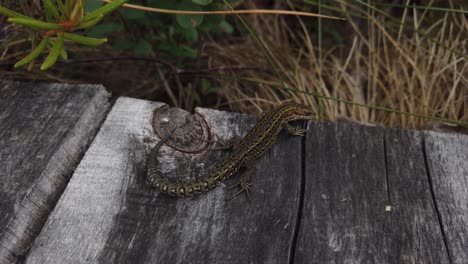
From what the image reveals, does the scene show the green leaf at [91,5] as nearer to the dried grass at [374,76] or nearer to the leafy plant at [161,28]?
the leafy plant at [161,28]

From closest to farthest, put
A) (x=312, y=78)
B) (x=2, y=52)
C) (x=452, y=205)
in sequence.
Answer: (x=452, y=205)
(x=2, y=52)
(x=312, y=78)

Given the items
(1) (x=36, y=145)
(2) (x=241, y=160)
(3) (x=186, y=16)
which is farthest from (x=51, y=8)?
(3) (x=186, y=16)

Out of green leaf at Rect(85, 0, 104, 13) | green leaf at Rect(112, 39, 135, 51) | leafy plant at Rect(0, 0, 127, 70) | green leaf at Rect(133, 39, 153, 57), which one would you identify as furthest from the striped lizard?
green leaf at Rect(112, 39, 135, 51)

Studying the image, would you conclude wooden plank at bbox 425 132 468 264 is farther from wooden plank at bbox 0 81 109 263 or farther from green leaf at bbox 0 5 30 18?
green leaf at bbox 0 5 30 18

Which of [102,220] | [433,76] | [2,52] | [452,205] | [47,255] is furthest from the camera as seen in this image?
[433,76]

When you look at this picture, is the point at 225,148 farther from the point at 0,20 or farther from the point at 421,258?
the point at 0,20

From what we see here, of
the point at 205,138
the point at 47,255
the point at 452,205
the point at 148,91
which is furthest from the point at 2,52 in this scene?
the point at 452,205

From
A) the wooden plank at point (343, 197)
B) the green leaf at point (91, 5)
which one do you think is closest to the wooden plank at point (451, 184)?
the wooden plank at point (343, 197)
